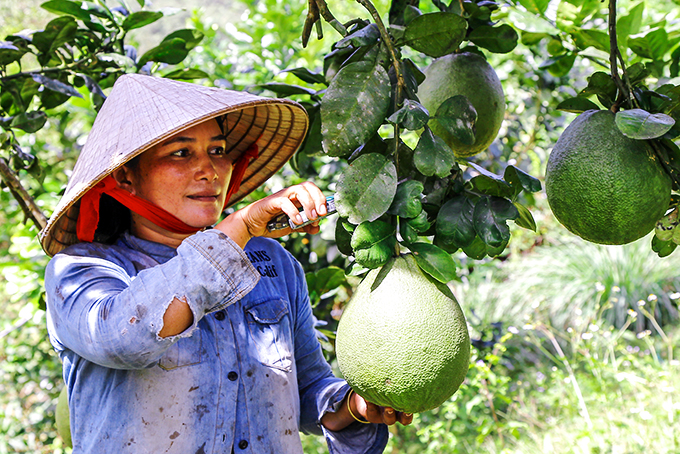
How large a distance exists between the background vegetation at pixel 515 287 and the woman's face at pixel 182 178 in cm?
28

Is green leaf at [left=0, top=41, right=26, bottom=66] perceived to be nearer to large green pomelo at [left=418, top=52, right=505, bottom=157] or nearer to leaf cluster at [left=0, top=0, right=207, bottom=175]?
leaf cluster at [left=0, top=0, right=207, bottom=175]

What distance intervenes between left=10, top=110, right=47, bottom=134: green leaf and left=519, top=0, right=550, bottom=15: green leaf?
1.27 meters

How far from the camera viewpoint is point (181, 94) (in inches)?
40.9

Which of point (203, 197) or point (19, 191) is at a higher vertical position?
point (203, 197)

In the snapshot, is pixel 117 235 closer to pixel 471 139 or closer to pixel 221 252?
pixel 221 252

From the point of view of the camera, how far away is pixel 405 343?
0.79m

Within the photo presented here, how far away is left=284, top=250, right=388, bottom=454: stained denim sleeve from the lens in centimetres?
122

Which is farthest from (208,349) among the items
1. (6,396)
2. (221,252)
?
(6,396)

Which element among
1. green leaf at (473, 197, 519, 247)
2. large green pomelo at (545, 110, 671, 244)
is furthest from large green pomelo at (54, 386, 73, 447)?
large green pomelo at (545, 110, 671, 244)

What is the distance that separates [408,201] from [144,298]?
1.27 feet

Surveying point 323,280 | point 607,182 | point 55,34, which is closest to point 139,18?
point 55,34

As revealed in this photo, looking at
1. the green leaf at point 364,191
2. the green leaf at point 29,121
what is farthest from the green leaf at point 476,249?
Result: the green leaf at point 29,121

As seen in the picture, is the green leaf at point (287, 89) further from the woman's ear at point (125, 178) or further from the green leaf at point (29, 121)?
the green leaf at point (29, 121)

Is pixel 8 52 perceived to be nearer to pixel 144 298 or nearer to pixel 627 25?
pixel 144 298
